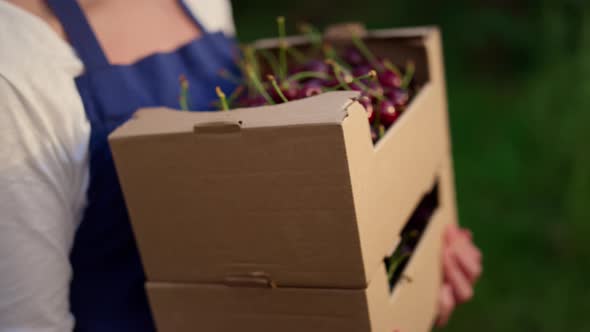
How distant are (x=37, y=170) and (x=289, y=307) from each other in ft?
1.22

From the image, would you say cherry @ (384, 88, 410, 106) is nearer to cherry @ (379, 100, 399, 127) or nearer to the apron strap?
cherry @ (379, 100, 399, 127)

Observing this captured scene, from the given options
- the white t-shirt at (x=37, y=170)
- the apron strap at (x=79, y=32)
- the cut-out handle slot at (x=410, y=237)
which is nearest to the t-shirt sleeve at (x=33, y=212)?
the white t-shirt at (x=37, y=170)

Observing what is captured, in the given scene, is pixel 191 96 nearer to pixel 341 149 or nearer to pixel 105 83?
pixel 105 83

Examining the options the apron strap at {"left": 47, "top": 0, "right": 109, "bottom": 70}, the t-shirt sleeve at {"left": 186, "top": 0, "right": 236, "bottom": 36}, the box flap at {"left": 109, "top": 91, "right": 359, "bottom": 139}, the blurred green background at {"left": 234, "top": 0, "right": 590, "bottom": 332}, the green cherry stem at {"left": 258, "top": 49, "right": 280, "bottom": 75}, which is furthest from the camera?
the blurred green background at {"left": 234, "top": 0, "right": 590, "bottom": 332}

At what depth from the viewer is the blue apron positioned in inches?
37.5

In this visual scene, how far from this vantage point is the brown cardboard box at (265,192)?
0.80m

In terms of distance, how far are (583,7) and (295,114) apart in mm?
1829

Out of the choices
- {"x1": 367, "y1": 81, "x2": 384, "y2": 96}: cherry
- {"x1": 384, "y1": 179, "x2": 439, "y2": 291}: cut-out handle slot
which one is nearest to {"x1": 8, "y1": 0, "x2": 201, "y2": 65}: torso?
{"x1": 367, "y1": 81, "x2": 384, "y2": 96}: cherry

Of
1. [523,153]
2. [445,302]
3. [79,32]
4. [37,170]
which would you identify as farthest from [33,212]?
[523,153]

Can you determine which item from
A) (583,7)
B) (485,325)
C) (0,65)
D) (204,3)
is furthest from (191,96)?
(583,7)

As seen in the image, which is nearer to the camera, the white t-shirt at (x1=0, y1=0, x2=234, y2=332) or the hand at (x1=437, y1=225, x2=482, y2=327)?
the white t-shirt at (x1=0, y1=0, x2=234, y2=332)

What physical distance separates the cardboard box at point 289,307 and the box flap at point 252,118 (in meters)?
0.23

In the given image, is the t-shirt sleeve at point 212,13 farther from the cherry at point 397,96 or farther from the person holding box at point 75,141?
the cherry at point 397,96

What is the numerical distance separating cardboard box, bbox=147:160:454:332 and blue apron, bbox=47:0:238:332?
6 centimetres
